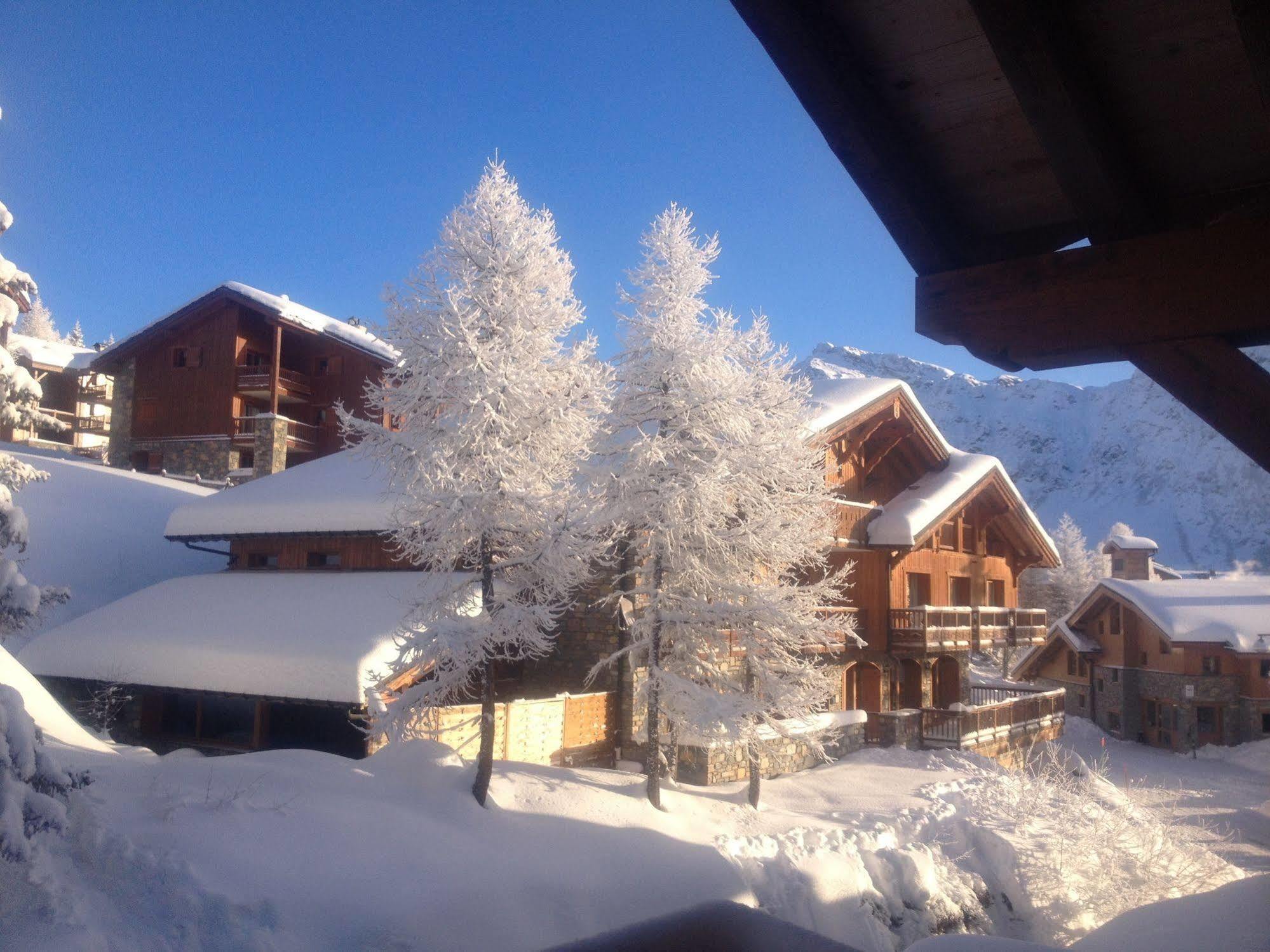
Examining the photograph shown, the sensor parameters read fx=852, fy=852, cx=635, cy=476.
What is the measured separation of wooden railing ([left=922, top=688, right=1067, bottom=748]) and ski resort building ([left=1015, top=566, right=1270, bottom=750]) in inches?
520

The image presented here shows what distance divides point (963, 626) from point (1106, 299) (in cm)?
2468

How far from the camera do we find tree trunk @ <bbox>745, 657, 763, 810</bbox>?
15.1 m

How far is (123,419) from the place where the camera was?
34.3 meters

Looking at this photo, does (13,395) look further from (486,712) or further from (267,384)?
(267,384)

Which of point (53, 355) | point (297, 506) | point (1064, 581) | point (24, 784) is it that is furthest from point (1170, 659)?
point (53, 355)

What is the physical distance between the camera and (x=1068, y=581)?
6359 cm

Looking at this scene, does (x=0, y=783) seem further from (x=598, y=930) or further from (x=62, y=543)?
(x=62, y=543)

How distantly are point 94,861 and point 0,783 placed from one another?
5.39 ft

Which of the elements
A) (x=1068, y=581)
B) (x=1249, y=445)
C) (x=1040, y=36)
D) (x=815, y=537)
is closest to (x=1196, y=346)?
(x=1249, y=445)

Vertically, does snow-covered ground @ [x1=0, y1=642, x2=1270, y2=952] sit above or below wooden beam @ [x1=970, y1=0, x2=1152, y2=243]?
below

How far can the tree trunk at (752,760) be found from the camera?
1510cm

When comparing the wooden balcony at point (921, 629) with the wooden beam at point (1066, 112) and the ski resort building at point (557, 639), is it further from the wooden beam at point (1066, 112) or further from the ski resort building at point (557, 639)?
the wooden beam at point (1066, 112)

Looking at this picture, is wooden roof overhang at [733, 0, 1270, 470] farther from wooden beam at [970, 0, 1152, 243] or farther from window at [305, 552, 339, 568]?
window at [305, 552, 339, 568]

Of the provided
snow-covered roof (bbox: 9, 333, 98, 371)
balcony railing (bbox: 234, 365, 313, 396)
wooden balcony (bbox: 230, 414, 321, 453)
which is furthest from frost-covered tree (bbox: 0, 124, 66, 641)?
snow-covered roof (bbox: 9, 333, 98, 371)
